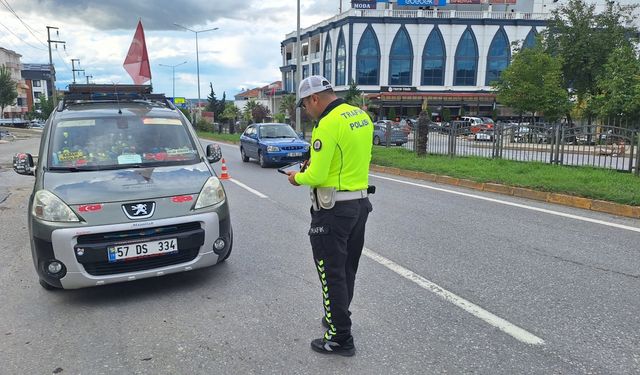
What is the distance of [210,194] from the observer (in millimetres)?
4457

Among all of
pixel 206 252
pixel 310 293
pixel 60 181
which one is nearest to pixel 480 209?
pixel 310 293

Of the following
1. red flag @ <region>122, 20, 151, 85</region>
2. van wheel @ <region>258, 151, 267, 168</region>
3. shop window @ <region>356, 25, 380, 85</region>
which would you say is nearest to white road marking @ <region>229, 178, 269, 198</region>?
van wheel @ <region>258, 151, 267, 168</region>

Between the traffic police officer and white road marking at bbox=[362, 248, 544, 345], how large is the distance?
1162 millimetres

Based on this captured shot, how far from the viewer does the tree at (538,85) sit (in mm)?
30219

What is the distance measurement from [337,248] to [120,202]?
2.00 m

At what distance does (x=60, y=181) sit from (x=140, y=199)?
0.81 m

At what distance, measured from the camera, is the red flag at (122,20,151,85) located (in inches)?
414

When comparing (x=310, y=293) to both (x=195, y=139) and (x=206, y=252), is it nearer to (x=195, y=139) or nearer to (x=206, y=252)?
(x=206, y=252)

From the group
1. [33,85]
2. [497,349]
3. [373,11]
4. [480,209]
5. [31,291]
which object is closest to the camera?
[497,349]

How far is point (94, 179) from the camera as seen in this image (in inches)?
169

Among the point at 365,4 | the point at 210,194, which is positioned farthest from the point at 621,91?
the point at 365,4

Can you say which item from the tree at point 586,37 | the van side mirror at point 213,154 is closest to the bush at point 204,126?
the tree at point 586,37

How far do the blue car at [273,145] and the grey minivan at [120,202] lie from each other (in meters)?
8.95

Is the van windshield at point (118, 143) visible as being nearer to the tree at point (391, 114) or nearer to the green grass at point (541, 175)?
the green grass at point (541, 175)
